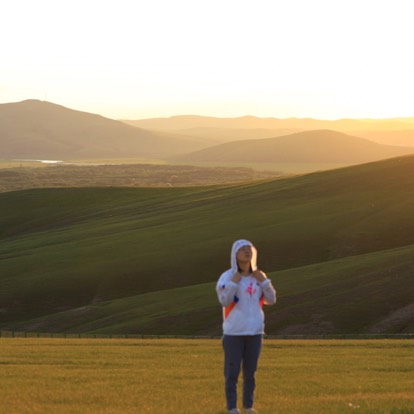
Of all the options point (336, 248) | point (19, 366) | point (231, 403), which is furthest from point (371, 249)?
point (231, 403)

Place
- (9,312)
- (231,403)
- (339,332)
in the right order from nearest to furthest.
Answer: (231,403) → (339,332) → (9,312)

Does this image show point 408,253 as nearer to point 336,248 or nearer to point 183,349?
point 336,248

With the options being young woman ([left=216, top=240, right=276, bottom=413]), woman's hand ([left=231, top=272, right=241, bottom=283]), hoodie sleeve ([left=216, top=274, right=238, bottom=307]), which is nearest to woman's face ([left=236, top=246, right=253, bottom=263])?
young woman ([left=216, top=240, right=276, bottom=413])

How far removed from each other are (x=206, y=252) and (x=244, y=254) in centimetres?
9339

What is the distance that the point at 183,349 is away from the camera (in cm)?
3709

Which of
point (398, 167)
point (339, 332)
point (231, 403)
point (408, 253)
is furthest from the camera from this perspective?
point (398, 167)

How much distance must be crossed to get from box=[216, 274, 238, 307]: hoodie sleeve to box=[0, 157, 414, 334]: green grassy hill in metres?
52.7

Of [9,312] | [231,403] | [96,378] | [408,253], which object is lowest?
[9,312]

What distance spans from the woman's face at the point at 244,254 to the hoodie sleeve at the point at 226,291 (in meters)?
0.47

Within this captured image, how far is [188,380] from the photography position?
2420cm

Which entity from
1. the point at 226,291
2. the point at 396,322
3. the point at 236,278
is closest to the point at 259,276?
the point at 236,278

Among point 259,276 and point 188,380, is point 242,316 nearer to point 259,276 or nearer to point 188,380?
point 259,276

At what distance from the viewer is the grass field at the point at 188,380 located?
19.0 m

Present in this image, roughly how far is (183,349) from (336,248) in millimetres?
72063
